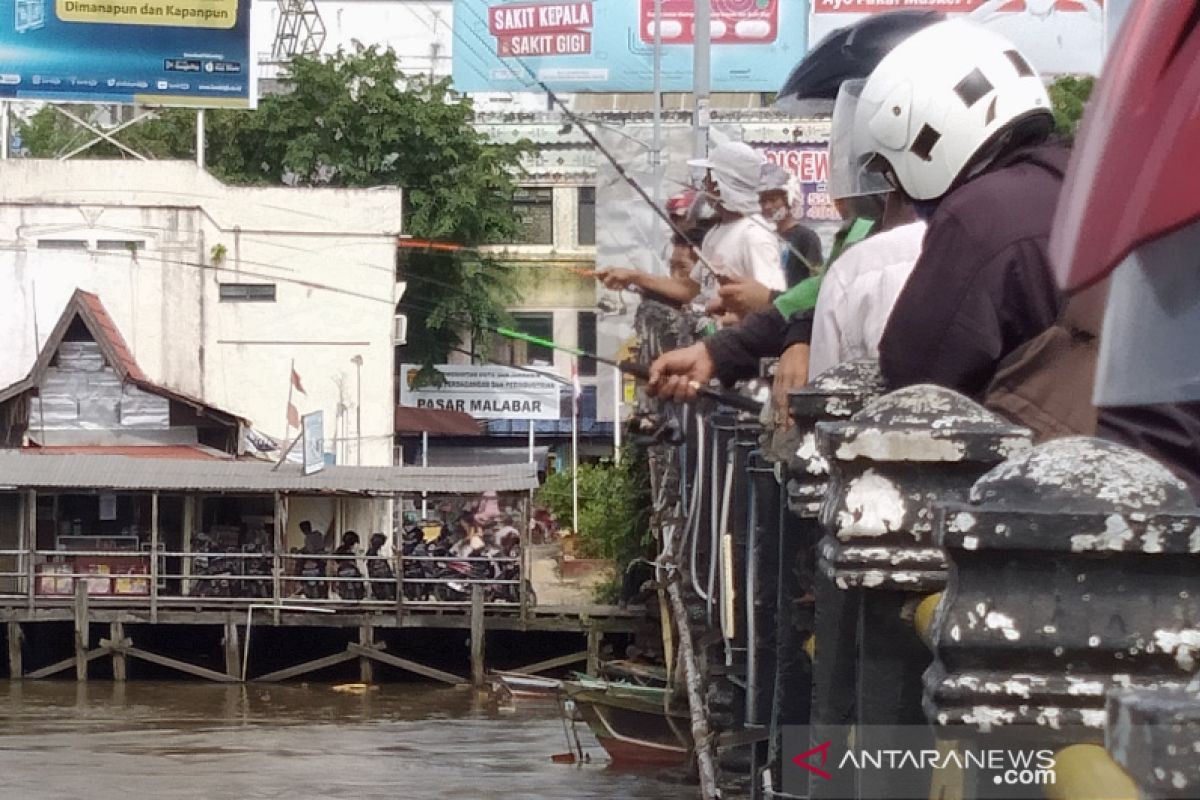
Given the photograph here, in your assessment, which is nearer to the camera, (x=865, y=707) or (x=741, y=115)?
(x=865, y=707)

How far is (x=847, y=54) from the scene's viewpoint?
6.04m

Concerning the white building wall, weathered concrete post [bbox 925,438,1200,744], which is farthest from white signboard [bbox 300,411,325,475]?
weathered concrete post [bbox 925,438,1200,744]

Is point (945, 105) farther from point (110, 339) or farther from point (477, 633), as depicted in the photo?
point (110, 339)

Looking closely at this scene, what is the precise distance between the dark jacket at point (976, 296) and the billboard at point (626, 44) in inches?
1345

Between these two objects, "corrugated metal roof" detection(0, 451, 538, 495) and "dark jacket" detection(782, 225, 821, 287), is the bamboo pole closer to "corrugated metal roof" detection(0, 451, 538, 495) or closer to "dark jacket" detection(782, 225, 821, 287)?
"dark jacket" detection(782, 225, 821, 287)

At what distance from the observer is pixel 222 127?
42906mm

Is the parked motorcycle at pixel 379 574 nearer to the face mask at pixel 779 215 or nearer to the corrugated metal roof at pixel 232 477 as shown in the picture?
the corrugated metal roof at pixel 232 477

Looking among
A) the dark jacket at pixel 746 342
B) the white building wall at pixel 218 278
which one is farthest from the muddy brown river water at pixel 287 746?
the dark jacket at pixel 746 342

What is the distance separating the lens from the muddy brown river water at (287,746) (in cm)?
2294

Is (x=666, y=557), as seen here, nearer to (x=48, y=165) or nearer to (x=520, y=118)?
(x=48, y=165)

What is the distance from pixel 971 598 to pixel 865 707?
0.74 m

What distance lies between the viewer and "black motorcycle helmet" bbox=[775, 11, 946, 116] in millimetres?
5922

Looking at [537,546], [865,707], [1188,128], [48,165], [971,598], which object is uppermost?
[48,165]

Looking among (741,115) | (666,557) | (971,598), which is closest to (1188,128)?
(971,598)
